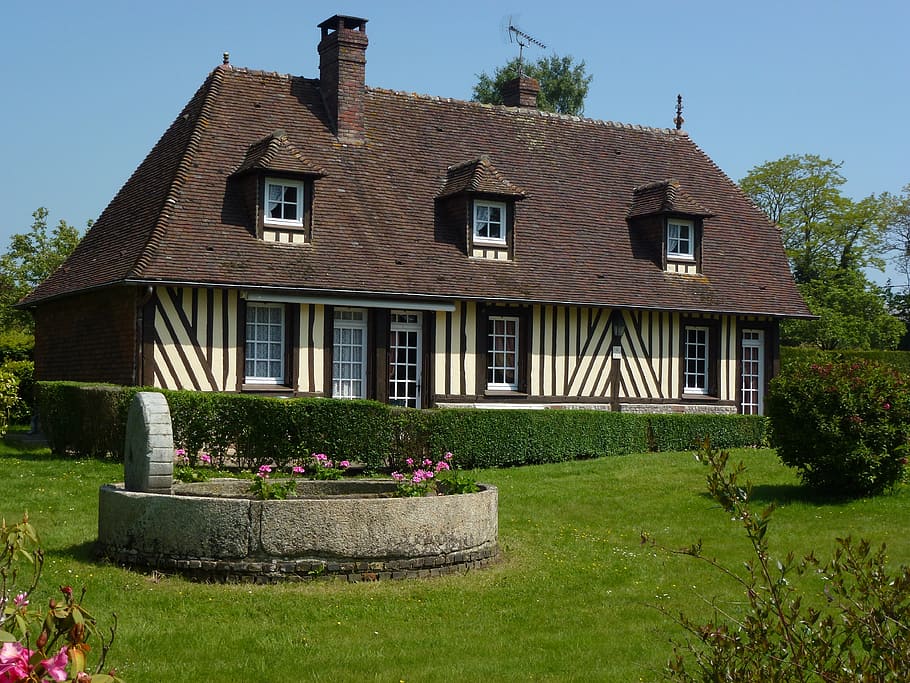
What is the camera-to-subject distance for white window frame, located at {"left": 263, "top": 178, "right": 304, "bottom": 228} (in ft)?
63.3

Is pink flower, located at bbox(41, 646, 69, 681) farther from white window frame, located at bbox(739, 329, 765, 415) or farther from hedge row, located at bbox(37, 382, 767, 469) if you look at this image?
white window frame, located at bbox(739, 329, 765, 415)

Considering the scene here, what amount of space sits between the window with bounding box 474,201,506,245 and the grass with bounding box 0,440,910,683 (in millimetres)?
8688

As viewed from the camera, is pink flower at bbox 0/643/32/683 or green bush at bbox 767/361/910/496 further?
green bush at bbox 767/361/910/496

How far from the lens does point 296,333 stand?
19.0m

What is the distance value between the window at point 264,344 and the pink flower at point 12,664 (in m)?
16.0

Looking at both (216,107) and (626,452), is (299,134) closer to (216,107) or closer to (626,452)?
(216,107)

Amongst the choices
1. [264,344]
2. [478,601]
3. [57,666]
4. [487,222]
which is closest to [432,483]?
[478,601]

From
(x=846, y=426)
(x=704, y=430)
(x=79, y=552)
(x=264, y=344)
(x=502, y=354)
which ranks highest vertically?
(x=264, y=344)

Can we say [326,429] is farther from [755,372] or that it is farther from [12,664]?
[12,664]

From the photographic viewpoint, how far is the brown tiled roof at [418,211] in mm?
18938

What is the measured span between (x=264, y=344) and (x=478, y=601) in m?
10.9

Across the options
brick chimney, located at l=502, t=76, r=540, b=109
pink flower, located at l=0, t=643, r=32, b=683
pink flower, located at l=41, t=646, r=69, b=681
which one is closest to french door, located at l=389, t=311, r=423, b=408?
brick chimney, located at l=502, t=76, r=540, b=109

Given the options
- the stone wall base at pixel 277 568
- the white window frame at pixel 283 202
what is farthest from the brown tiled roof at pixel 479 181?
the stone wall base at pixel 277 568

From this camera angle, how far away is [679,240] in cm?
2372
